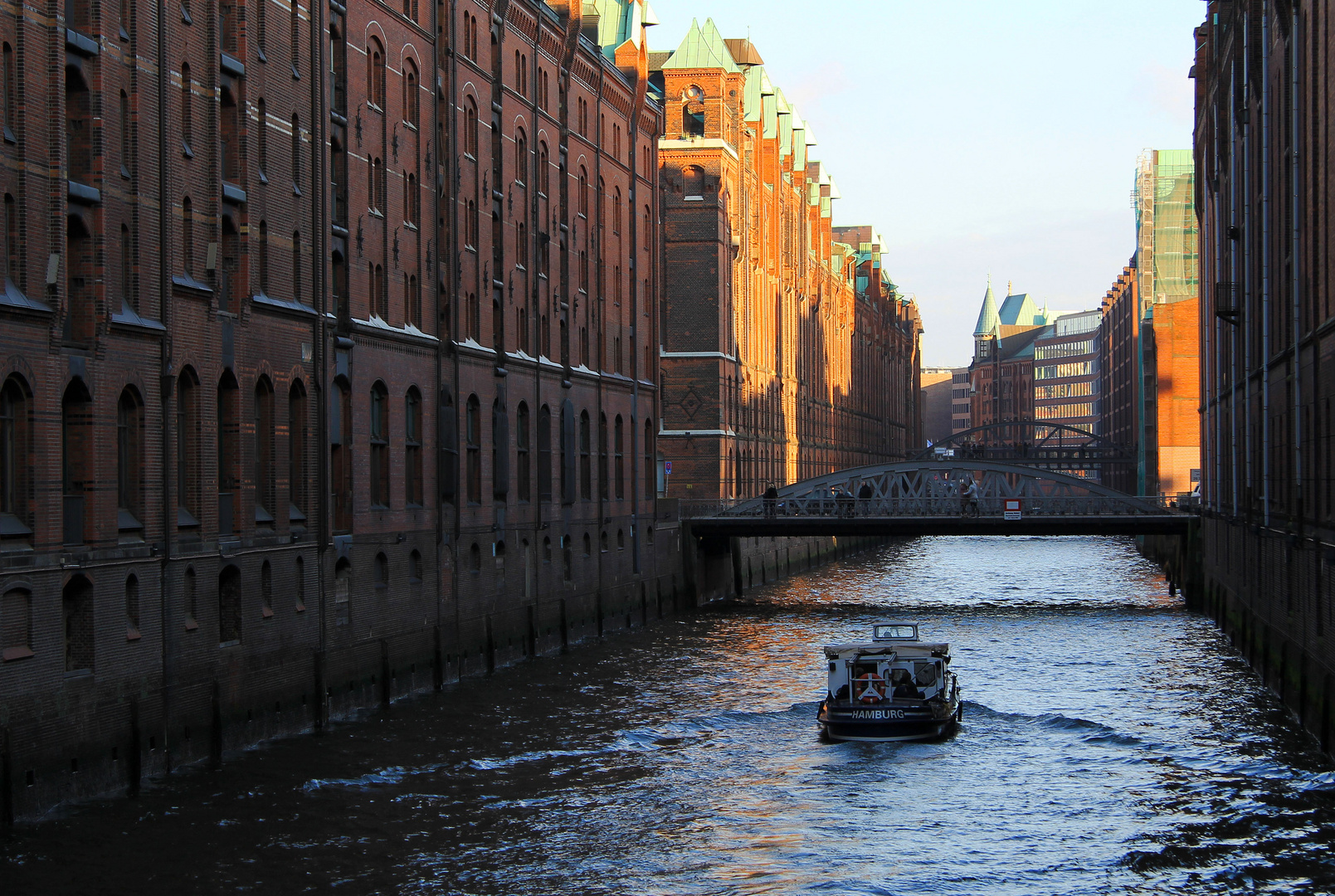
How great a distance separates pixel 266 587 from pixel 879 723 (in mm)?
13463

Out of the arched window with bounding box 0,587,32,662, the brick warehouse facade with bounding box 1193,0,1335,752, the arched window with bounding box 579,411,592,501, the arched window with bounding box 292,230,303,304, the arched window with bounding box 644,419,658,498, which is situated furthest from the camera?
the arched window with bounding box 644,419,658,498

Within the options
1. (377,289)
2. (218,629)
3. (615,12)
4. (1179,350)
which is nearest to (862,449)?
(1179,350)

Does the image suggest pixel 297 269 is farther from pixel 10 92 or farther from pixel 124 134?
pixel 10 92

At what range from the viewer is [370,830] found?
2567 centimetres

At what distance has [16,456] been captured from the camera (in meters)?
25.2

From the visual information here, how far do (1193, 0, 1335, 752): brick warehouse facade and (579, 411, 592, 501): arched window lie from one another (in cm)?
2225

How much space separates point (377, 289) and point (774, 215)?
2437 inches

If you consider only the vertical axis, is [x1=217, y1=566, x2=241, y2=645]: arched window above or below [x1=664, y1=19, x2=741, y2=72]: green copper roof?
below

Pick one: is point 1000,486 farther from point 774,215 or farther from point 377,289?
point 377,289

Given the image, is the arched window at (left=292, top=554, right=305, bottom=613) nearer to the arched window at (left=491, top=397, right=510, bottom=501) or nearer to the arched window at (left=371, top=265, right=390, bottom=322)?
the arched window at (left=371, top=265, right=390, bottom=322)

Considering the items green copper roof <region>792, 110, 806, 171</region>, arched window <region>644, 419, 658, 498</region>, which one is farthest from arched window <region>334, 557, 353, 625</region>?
green copper roof <region>792, 110, 806, 171</region>

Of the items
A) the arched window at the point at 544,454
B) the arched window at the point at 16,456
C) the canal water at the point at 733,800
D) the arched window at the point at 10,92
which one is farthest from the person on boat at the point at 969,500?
the arched window at the point at 10,92

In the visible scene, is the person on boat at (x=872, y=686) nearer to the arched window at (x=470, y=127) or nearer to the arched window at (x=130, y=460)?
the arched window at (x=130, y=460)

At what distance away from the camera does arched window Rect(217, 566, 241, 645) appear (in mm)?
31375
